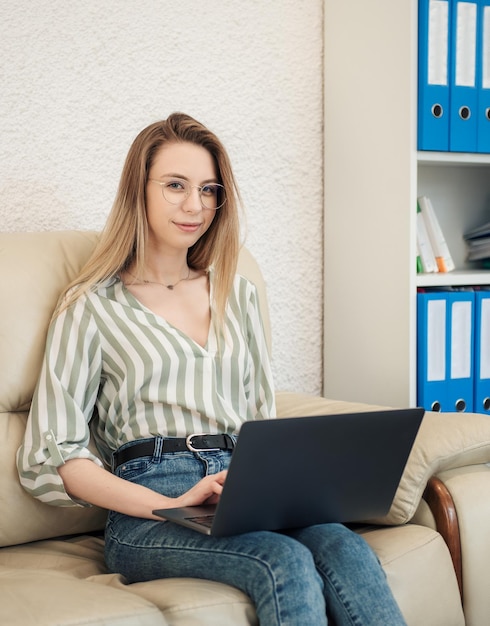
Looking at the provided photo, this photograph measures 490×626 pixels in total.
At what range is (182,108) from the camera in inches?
86.4

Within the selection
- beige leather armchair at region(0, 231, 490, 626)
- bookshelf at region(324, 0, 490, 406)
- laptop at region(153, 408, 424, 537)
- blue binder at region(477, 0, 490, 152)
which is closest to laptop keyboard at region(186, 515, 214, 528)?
laptop at region(153, 408, 424, 537)

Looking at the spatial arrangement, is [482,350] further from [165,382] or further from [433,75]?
[165,382]

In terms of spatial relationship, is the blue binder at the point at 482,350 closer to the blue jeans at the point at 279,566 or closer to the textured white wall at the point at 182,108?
the textured white wall at the point at 182,108

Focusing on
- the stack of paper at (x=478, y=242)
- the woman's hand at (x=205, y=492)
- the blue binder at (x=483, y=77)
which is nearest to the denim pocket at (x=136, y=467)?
the woman's hand at (x=205, y=492)

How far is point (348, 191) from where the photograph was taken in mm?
2299

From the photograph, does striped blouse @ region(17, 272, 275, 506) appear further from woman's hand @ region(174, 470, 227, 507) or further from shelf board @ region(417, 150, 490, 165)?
shelf board @ region(417, 150, 490, 165)

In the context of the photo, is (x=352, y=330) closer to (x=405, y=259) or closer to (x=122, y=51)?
(x=405, y=259)

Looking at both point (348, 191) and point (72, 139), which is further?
point (348, 191)

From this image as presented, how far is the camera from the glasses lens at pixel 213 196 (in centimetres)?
170

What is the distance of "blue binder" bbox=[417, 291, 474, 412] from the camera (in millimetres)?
2146

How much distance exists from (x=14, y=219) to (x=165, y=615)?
3.41 feet

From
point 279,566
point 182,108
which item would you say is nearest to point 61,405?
point 279,566

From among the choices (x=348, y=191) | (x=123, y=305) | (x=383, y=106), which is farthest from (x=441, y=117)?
(x=123, y=305)

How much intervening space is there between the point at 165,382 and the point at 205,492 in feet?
0.85
